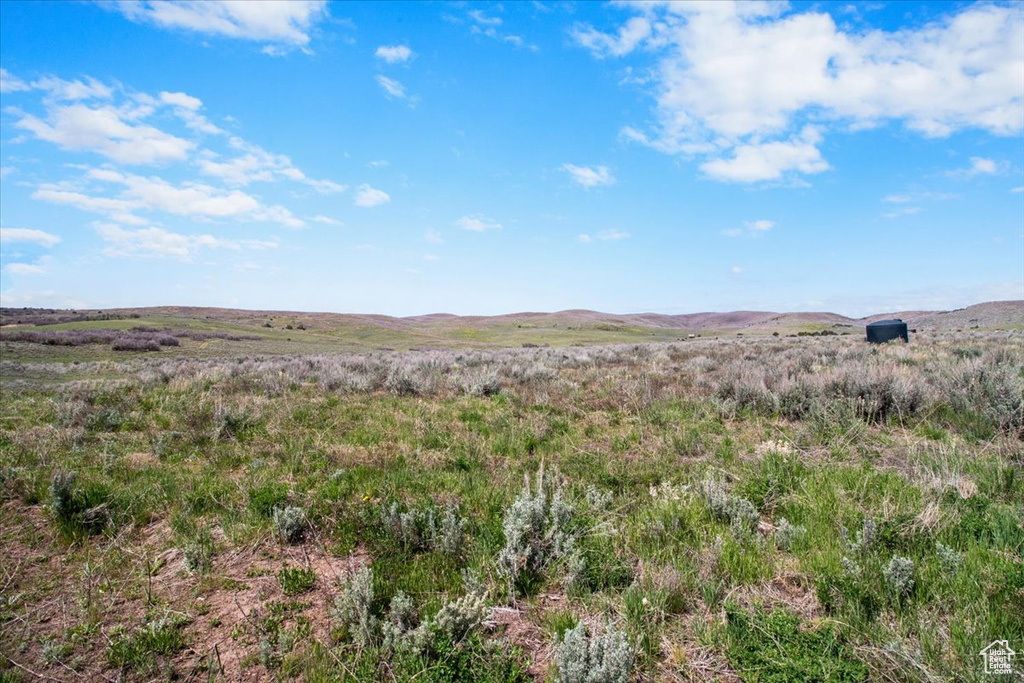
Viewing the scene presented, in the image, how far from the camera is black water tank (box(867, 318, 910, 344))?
19688 millimetres

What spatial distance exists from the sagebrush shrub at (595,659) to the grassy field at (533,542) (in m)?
0.01

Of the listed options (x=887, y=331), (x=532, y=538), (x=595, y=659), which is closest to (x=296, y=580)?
(x=532, y=538)

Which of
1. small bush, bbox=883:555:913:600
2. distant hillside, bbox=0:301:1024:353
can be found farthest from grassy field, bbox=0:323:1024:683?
distant hillside, bbox=0:301:1024:353

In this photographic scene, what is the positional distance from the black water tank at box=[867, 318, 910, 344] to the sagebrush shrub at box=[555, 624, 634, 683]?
75.8ft

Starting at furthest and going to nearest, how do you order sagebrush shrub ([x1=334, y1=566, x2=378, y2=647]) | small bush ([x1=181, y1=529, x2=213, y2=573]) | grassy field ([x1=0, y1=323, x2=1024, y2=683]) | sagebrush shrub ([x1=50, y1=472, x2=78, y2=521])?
sagebrush shrub ([x1=50, y1=472, x2=78, y2=521]), small bush ([x1=181, y1=529, x2=213, y2=573]), sagebrush shrub ([x1=334, y1=566, x2=378, y2=647]), grassy field ([x1=0, y1=323, x2=1024, y2=683])

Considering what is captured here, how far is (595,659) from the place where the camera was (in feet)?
7.76

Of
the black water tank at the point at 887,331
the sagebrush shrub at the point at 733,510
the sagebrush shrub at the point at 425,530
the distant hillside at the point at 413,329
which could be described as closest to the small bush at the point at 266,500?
the sagebrush shrub at the point at 425,530

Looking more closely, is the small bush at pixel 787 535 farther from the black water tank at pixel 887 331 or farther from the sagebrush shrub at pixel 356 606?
the black water tank at pixel 887 331

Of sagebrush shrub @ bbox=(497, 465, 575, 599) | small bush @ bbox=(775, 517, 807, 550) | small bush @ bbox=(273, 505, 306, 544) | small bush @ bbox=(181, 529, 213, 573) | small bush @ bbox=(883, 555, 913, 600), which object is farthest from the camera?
small bush @ bbox=(273, 505, 306, 544)

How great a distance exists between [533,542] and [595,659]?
4.05ft

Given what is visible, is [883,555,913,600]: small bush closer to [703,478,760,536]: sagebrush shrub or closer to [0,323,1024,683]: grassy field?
[0,323,1024,683]: grassy field

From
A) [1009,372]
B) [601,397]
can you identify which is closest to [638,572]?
[601,397]

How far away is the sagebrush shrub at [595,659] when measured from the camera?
2.29 meters

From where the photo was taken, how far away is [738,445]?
19.9 feet
